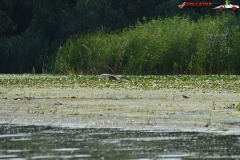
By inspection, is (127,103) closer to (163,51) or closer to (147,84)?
(147,84)

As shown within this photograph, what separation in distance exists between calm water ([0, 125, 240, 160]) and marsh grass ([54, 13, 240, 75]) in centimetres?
1409

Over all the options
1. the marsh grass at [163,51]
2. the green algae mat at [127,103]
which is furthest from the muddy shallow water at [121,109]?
the marsh grass at [163,51]

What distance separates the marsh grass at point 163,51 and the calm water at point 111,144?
1409 centimetres

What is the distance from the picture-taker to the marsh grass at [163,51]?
23406mm

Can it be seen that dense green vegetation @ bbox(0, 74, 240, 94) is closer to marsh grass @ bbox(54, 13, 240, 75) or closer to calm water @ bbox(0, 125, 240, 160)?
marsh grass @ bbox(54, 13, 240, 75)

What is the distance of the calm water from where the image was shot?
24.1 feet

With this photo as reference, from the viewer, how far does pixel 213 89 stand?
16.3m

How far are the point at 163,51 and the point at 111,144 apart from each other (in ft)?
52.0

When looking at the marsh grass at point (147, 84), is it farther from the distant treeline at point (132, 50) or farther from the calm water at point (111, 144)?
the calm water at point (111, 144)

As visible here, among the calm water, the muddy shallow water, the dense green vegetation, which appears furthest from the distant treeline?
the calm water

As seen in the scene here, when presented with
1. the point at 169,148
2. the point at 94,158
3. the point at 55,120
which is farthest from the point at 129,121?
the point at 94,158

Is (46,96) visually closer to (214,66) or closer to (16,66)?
(214,66)

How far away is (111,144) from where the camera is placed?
8.08 meters

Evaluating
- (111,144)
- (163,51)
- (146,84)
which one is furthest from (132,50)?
(111,144)
